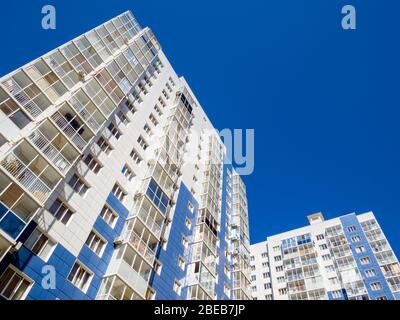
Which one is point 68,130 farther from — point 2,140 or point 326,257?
point 326,257

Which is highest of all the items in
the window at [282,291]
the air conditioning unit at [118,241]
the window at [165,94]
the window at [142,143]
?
the window at [165,94]

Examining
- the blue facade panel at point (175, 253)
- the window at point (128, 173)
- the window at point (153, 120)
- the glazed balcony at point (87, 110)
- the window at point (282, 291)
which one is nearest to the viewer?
the glazed balcony at point (87, 110)

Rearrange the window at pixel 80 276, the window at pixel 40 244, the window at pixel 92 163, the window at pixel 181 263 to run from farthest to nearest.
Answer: the window at pixel 181 263 → the window at pixel 92 163 → the window at pixel 80 276 → the window at pixel 40 244

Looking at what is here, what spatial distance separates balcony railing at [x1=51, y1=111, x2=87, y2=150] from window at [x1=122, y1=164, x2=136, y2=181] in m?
5.09

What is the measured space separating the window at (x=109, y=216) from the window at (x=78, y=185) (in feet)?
6.87

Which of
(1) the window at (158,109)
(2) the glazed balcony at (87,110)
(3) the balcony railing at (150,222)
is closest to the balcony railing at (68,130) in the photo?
(2) the glazed balcony at (87,110)

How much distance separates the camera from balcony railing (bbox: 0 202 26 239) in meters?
14.0

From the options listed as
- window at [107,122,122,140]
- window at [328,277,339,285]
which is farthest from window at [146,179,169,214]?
window at [328,277,339,285]

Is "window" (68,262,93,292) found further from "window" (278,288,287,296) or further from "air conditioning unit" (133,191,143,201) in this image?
→ "window" (278,288,287,296)

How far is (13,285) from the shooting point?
14336 millimetres

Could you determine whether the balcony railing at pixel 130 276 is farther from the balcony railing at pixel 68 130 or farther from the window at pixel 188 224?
the window at pixel 188 224

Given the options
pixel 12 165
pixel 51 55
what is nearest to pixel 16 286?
pixel 12 165

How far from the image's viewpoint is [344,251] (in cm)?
5709

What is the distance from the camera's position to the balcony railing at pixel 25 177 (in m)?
15.5
